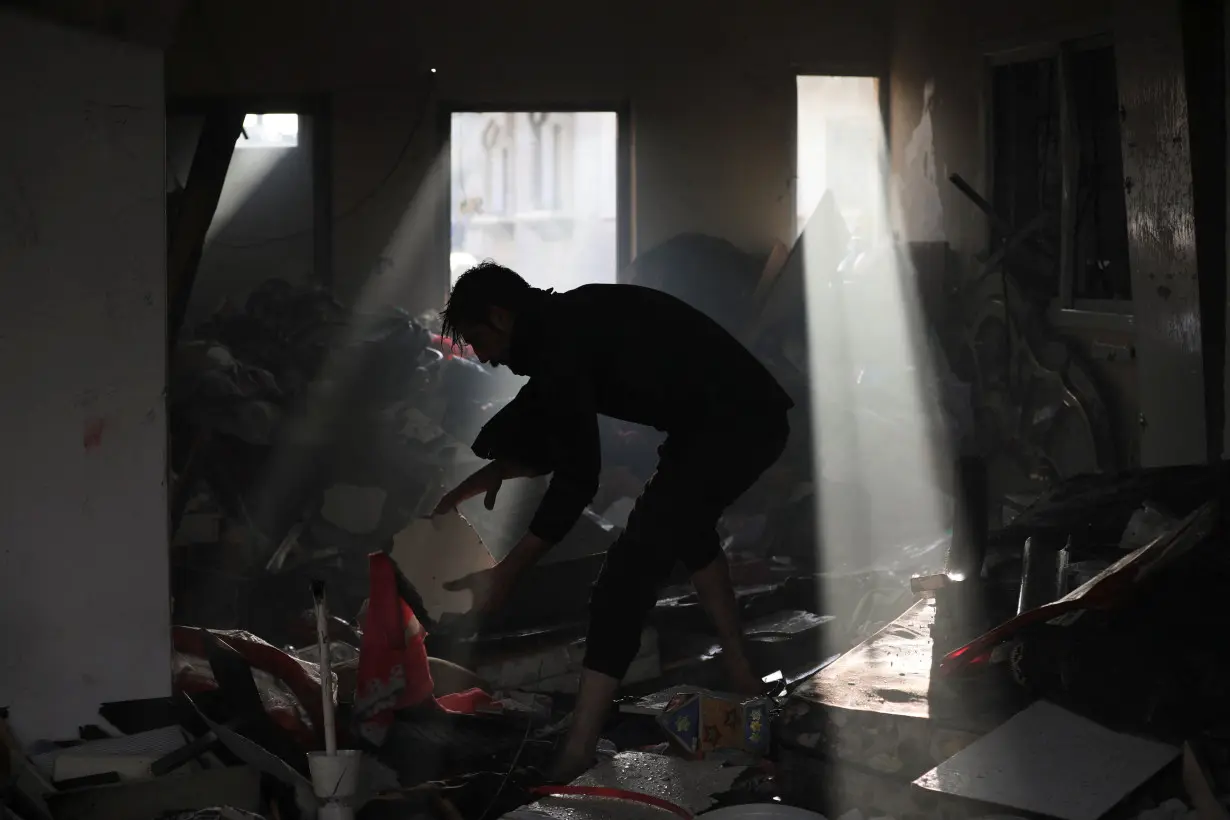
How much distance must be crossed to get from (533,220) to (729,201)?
6.63m

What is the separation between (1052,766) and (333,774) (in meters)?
1.67

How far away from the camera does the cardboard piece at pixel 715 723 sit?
3678 mm

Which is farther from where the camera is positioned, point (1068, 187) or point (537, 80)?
point (537, 80)

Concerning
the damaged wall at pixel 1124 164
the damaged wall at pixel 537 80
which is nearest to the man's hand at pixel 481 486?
the damaged wall at pixel 1124 164

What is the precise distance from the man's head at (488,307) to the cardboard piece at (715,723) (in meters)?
1.09

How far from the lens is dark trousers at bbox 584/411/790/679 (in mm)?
3686

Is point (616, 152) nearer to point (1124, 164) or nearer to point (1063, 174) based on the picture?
point (1063, 174)

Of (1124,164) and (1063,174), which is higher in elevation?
(1063,174)

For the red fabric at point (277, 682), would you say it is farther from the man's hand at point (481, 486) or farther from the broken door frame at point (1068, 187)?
the broken door frame at point (1068, 187)

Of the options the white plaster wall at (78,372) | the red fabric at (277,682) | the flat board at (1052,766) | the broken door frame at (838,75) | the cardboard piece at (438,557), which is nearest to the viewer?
the flat board at (1052,766)

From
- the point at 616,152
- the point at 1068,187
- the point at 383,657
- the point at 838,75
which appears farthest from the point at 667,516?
the point at 838,75

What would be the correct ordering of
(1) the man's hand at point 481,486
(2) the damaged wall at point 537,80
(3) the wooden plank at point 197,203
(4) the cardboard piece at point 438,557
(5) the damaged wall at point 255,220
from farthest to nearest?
(2) the damaged wall at point 537,80
(5) the damaged wall at point 255,220
(3) the wooden plank at point 197,203
(4) the cardboard piece at point 438,557
(1) the man's hand at point 481,486

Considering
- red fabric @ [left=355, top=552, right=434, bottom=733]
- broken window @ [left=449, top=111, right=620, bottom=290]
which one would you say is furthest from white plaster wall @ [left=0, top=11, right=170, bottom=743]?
broken window @ [left=449, top=111, right=620, bottom=290]

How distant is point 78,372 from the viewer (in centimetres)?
346
